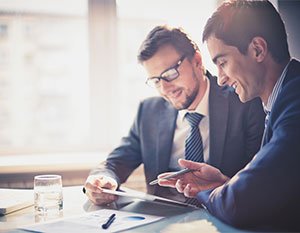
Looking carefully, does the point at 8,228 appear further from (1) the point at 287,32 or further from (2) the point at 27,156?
(2) the point at 27,156

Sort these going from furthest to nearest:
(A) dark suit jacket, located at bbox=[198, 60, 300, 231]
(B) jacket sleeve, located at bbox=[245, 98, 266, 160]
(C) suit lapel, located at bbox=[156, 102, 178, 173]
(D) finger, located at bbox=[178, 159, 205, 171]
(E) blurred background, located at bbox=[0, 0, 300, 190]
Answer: (E) blurred background, located at bbox=[0, 0, 300, 190] → (C) suit lapel, located at bbox=[156, 102, 178, 173] → (B) jacket sleeve, located at bbox=[245, 98, 266, 160] → (D) finger, located at bbox=[178, 159, 205, 171] → (A) dark suit jacket, located at bbox=[198, 60, 300, 231]

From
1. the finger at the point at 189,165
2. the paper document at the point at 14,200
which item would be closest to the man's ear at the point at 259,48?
the finger at the point at 189,165

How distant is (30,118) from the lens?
2143mm

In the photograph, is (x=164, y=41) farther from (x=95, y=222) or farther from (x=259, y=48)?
(x=95, y=222)

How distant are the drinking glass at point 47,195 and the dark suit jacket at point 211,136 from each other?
0.36 metres

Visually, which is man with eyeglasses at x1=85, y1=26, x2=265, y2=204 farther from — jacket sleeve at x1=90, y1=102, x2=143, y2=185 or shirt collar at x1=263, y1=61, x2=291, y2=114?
shirt collar at x1=263, y1=61, x2=291, y2=114

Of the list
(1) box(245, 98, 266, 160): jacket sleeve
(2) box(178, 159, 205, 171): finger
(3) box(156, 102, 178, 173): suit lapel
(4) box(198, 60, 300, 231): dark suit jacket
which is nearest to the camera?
(4) box(198, 60, 300, 231): dark suit jacket

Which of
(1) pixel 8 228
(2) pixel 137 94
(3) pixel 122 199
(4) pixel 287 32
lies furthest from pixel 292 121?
(2) pixel 137 94

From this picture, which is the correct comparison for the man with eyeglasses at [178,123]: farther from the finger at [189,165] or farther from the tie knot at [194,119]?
the finger at [189,165]

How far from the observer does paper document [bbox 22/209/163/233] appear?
2.82ft

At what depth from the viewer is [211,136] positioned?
1.30 meters

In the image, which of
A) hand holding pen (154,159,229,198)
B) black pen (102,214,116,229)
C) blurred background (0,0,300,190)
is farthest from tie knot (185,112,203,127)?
blurred background (0,0,300,190)

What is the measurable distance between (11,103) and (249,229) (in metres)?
1.71

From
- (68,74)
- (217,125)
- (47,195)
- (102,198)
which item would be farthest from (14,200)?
(68,74)
